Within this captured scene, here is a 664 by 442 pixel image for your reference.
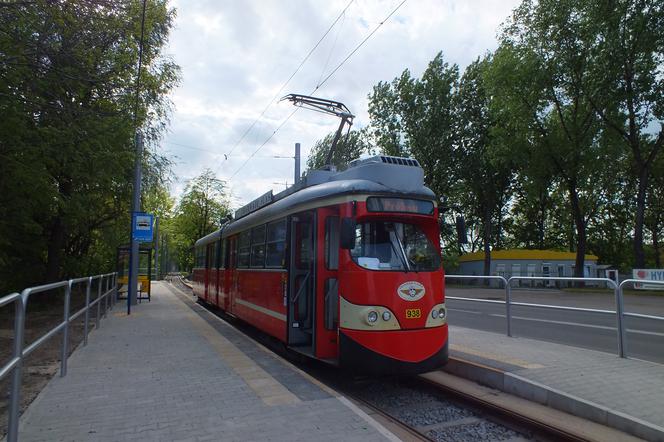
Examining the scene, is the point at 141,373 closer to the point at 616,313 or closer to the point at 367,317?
the point at 367,317

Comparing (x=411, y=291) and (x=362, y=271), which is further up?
(x=362, y=271)

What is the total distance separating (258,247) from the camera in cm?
949

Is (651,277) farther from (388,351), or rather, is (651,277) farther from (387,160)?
(388,351)

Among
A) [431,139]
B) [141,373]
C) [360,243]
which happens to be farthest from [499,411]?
[431,139]

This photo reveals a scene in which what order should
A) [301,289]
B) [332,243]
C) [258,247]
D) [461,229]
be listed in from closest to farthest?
[332,243], [301,289], [461,229], [258,247]

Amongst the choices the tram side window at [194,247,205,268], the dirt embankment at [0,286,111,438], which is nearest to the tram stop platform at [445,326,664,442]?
the dirt embankment at [0,286,111,438]

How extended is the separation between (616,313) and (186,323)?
30.5ft

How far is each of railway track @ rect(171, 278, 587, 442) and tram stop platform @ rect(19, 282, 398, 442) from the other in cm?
55

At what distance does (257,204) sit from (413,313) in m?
5.60

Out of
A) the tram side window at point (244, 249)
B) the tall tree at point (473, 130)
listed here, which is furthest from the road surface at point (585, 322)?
the tall tree at point (473, 130)

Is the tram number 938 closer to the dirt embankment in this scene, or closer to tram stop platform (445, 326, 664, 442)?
tram stop platform (445, 326, 664, 442)

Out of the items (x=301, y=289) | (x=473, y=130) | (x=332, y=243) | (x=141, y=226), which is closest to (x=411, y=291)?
(x=332, y=243)

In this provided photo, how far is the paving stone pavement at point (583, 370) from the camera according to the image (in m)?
5.08

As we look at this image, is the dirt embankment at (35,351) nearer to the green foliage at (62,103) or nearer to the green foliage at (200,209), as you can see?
the green foliage at (62,103)
